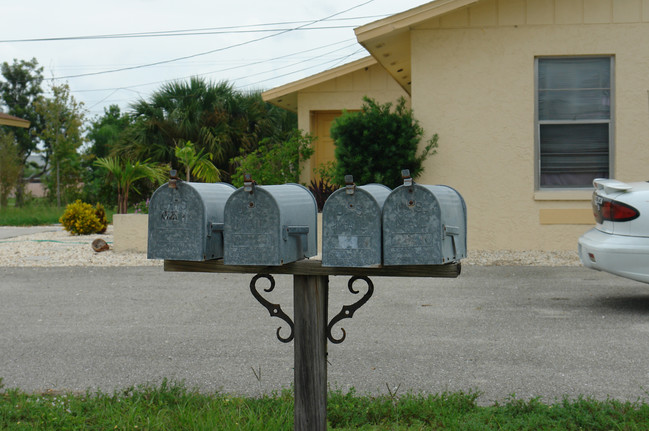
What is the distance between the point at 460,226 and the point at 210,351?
114 inches

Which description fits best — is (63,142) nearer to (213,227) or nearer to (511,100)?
(511,100)

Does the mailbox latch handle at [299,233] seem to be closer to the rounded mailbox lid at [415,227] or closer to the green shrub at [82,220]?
the rounded mailbox lid at [415,227]

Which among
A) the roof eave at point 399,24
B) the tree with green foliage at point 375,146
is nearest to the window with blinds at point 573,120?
the roof eave at point 399,24

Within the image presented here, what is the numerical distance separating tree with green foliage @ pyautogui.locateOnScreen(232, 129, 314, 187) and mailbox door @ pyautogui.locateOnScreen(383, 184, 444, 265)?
37.2 ft

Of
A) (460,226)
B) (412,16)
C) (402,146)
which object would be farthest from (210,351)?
(412,16)

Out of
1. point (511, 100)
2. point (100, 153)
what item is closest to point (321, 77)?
point (511, 100)

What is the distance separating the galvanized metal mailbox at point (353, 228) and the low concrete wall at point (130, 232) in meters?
10.4

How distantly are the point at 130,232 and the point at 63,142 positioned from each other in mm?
16710

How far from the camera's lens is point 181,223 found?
3322 mm

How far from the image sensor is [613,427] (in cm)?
387

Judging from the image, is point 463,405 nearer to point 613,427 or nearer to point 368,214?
point 613,427

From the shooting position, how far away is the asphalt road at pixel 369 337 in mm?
4934

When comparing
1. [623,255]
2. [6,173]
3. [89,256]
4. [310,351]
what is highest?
[6,173]

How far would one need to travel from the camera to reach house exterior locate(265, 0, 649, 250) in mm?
11492
